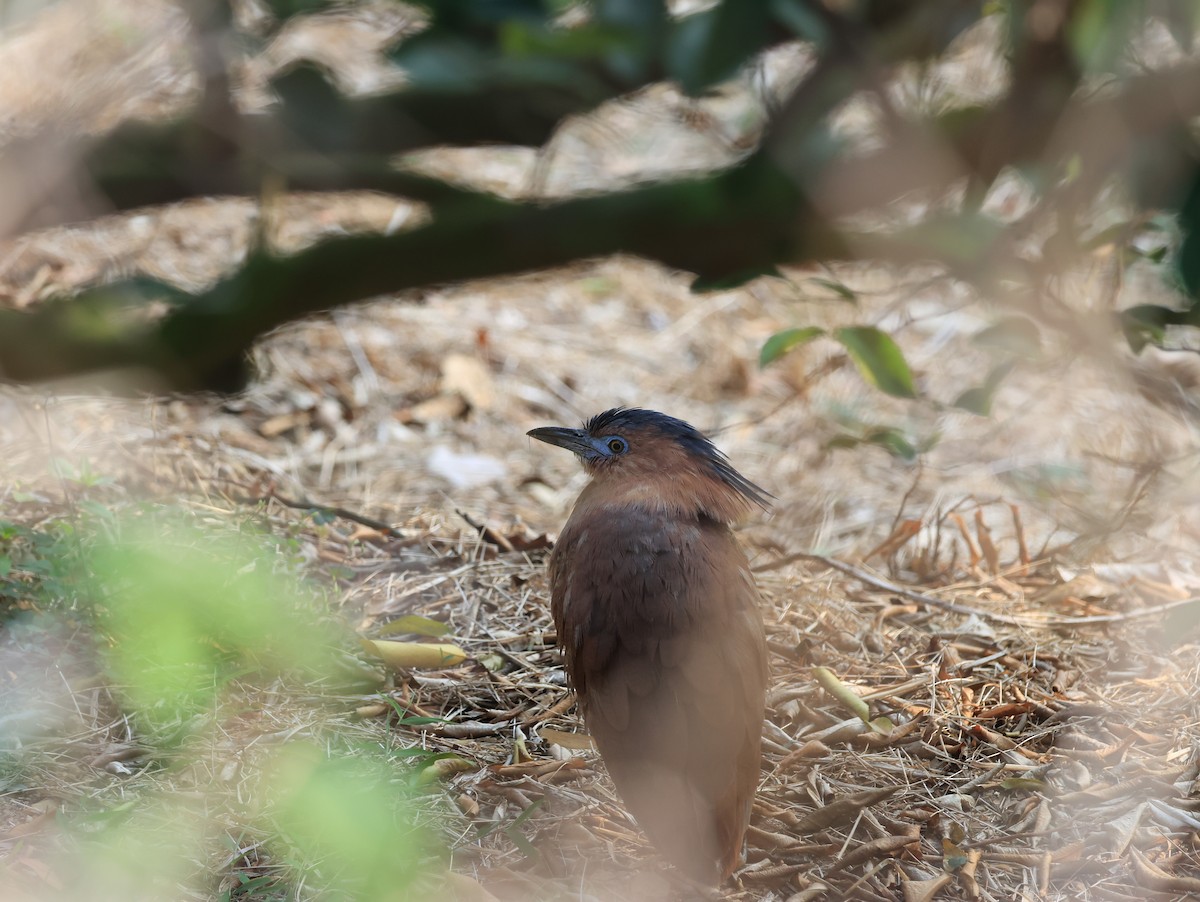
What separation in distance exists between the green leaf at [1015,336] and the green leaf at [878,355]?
0.26 metres

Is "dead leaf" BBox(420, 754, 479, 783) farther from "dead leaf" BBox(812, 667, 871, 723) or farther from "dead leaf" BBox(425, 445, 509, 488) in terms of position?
"dead leaf" BBox(425, 445, 509, 488)

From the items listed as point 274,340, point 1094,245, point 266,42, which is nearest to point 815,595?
point 1094,245

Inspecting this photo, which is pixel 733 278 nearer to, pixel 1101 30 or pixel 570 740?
pixel 1101 30

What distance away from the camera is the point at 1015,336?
3.51 meters

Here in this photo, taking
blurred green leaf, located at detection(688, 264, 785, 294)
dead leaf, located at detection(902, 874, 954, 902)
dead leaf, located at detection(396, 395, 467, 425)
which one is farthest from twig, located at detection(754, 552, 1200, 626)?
dead leaf, located at detection(396, 395, 467, 425)

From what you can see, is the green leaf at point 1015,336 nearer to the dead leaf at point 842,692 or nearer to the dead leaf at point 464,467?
the dead leaf at point 842,692

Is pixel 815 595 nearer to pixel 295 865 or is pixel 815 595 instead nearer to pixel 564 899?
pixel 564 899

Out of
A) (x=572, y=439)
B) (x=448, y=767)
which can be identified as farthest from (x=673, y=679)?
(x=572, y=439)

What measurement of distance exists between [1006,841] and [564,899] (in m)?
1.17

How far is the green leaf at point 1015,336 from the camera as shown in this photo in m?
3.51

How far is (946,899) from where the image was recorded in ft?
8.98

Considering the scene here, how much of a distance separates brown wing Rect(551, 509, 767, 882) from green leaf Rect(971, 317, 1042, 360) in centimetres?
120

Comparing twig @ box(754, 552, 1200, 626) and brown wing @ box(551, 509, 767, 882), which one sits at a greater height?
brown wing @ box(551, 509, 767, 882)

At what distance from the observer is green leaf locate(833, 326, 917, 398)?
353 centimetres
